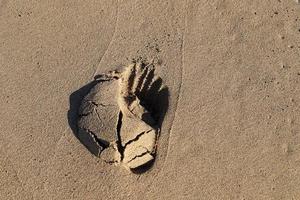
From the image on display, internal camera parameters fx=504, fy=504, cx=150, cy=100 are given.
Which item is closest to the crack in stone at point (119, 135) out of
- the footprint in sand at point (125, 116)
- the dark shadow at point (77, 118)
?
the footprint in sand at point (125, 116)

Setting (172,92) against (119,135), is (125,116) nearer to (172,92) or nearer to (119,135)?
(119,135)

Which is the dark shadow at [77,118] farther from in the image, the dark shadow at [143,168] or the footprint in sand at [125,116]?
the dark shadow at [143,168]

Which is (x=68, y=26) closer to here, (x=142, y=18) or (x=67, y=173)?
(x=142, y=18)

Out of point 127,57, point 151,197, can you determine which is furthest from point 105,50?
point 151,197

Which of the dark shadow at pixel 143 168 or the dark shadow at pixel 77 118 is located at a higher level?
the dark shadow at pixel 77 118

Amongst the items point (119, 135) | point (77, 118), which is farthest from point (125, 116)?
point (77, 118)

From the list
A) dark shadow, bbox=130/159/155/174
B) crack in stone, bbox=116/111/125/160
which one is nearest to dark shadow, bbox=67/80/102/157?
crack in stone, bbox=116/111/125/160
